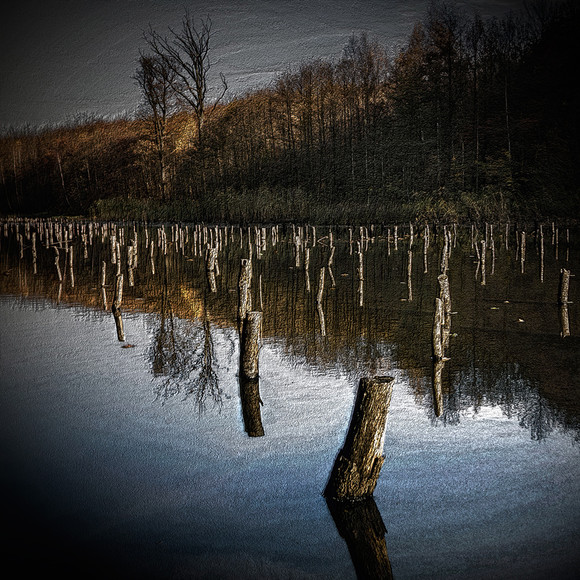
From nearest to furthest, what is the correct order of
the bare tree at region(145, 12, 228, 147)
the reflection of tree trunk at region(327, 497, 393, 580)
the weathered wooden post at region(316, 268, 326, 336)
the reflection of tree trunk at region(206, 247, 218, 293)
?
1. the reflection of tree trunk at region(327, 497, 393, 580)
2. the weathered wooden post at region(316, 268, 326, 336)
3. the reflection of tree trunk at region(206, 247, 218, 293)
4. the bare tree at region(145, 12, 228, 147)

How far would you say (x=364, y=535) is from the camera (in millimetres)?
4133

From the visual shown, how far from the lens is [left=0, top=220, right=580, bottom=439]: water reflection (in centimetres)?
689

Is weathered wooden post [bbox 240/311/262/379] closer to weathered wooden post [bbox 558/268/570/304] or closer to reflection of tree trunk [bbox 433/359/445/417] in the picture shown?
reflection of tree trunk [bbox 433/359/445/417]

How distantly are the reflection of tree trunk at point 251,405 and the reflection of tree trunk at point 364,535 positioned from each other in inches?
A: 61.2

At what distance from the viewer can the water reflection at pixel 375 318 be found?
689cm

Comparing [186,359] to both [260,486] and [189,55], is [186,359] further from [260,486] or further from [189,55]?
[189,55]

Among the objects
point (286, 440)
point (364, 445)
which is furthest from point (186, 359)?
point (364, 445)

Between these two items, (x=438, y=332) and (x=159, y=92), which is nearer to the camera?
(x=438, y=332)

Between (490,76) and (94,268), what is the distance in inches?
1064

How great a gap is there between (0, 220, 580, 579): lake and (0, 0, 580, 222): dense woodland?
60.7 ft

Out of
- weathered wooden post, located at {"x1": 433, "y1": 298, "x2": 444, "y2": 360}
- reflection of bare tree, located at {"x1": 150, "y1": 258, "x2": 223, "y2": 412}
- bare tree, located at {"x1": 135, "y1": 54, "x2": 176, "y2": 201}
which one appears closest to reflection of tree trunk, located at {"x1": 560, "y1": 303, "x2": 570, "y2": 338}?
weathered wooden post, located at {"x1": 433, "y1": 298, "x2": 444, "y2": 360}

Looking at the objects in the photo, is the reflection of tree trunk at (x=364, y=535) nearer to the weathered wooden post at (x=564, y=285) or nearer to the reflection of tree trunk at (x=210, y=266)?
the weathered wooden post at (x=564, y=285)

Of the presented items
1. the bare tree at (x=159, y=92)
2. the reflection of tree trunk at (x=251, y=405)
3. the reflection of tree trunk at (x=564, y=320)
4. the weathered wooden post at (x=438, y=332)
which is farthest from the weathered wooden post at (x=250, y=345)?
the bare tree at (x=159, y=92)

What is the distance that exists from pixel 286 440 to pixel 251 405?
38.3 inches
